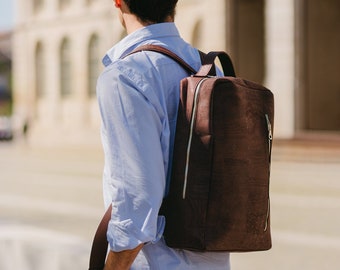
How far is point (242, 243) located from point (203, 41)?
94.0 feet

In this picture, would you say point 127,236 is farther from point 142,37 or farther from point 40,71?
point 40,71

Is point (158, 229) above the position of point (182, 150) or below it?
below

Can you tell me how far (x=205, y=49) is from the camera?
1185 inches

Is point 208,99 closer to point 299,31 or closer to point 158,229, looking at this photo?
point 158,229

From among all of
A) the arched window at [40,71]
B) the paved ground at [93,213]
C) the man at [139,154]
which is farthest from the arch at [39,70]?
the man at [139,154]

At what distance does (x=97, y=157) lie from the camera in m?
28.9

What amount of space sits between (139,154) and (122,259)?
306 mm

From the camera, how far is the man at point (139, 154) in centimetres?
230

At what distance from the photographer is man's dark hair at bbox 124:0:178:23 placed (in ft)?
8.16

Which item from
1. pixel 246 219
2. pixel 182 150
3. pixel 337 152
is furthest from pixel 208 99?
pixel 337 152

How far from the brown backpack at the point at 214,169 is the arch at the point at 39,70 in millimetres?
39181

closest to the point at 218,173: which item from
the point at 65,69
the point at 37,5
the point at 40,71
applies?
the point at 65,69

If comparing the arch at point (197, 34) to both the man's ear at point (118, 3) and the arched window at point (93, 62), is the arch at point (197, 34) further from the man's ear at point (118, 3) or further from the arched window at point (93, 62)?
the man's ear at point (118, 3)

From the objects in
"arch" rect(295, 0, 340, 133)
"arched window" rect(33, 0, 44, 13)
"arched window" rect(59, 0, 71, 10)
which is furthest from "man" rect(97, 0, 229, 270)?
"arched window" rect(33, 0, 44, 13)
